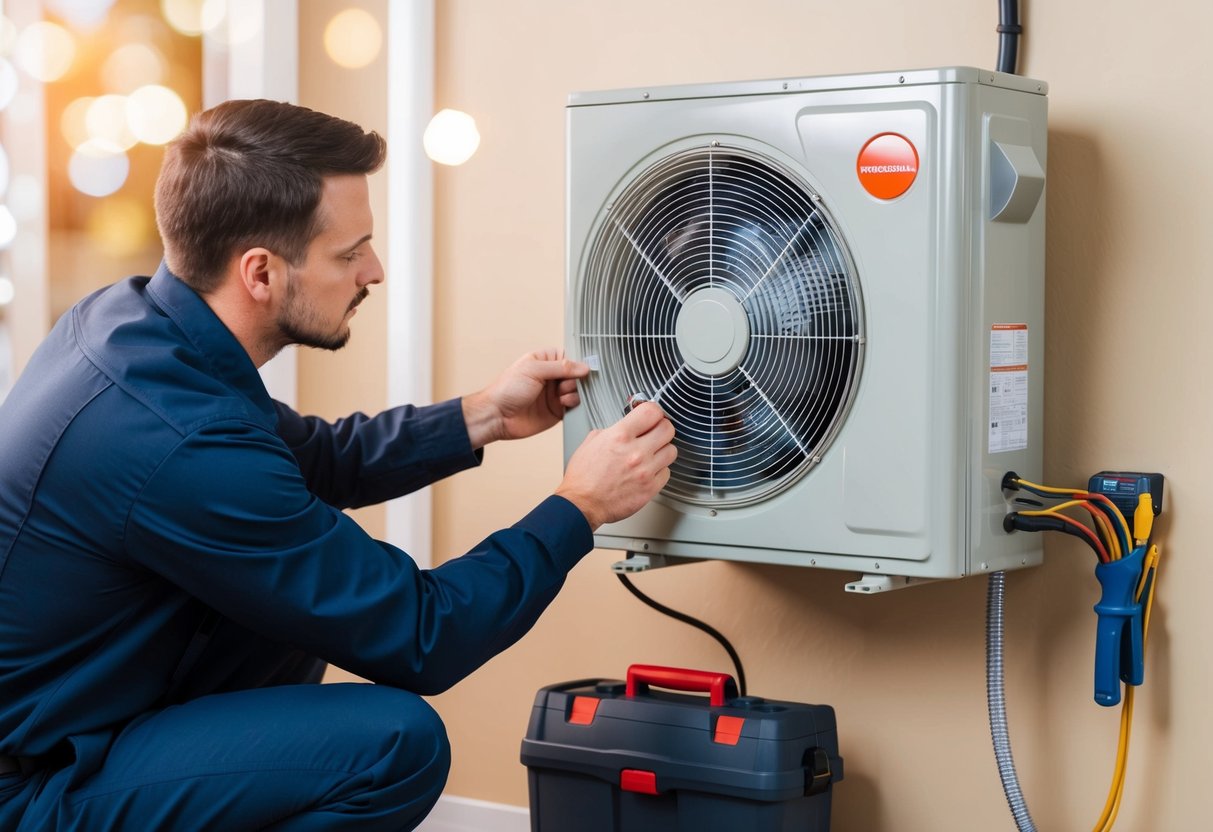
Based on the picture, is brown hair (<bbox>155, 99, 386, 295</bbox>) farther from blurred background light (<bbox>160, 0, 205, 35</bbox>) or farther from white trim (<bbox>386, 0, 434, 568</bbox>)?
blurred background light (<bbox>160, 0, 205, 35</bbox>)

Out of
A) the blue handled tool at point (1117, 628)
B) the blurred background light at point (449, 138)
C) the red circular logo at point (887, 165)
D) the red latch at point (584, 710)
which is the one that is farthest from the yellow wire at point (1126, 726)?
the blurred background light at point (449, 138)

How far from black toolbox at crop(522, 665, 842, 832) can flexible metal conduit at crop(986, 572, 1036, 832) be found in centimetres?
22

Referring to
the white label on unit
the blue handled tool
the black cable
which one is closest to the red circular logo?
the white label on unit

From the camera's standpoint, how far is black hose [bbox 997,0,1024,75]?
74.1 inches

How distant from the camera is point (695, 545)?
186cm

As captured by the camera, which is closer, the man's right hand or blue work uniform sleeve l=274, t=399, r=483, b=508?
the man's right hand

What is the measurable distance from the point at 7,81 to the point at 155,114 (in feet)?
1.19

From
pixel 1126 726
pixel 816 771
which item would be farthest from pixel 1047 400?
pixel 816 771

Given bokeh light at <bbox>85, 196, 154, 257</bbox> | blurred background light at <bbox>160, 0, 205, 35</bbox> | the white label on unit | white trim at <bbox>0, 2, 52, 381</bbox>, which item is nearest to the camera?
the white label on unit

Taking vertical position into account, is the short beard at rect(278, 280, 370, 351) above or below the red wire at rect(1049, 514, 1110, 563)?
above

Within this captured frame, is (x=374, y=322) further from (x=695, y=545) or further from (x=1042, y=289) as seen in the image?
(x=1042, y=289)

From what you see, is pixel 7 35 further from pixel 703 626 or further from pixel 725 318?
pixel 703 626

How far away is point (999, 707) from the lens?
6.13ft

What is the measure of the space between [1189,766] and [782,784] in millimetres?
560
